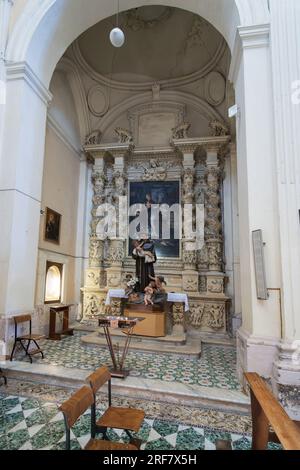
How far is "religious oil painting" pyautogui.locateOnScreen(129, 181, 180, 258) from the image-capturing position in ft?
27.0

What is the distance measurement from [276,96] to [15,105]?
422 centimetres

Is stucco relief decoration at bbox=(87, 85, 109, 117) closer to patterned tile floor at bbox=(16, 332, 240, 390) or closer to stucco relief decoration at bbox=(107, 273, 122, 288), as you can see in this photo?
stucco relief decoration at bbox=(107, 273, 122, 288)

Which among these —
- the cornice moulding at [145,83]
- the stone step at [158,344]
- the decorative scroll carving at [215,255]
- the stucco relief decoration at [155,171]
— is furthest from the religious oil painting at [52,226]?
the cornice moulding at [145,83]

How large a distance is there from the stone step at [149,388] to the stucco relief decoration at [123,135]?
6.68 meters

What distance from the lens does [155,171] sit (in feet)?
28.6

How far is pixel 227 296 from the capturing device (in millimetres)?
7539

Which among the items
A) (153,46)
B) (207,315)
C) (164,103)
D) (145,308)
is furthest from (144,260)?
(153,46)

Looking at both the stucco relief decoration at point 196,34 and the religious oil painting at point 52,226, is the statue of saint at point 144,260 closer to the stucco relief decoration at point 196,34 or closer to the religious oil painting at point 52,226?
the religious oil painting at point 52,226

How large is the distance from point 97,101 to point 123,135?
168cm

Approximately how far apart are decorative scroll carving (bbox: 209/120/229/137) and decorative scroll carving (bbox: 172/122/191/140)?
2.41ft

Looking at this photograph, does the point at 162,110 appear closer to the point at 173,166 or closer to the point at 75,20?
the point at 173,166

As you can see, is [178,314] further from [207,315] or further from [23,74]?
[23,74]

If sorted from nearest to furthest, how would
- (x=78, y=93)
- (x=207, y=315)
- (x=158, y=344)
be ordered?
(x=158, y=344)
(x=207, y=315)
(x=78, y=93)

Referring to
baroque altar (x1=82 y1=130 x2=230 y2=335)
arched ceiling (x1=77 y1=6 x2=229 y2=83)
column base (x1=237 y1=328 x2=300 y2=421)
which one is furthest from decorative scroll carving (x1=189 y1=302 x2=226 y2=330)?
arched ceiling (x1=77 y1=6 x2=229 y2=83)
